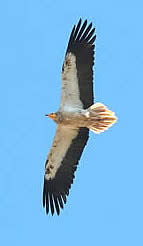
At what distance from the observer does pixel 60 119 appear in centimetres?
1519

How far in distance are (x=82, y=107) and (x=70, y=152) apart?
0.98 m

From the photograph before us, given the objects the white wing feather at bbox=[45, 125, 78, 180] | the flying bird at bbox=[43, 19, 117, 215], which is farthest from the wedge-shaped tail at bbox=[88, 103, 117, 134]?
the white wing feather at bbox=[45, 125, 78, 180]

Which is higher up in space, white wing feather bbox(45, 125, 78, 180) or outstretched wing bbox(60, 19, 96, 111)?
outstretched wing bbox(60, 19, 96, 111)

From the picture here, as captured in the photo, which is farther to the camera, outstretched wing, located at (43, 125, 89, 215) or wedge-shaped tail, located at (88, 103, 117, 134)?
outstretched wing, located at (43, 125, 89, 215)

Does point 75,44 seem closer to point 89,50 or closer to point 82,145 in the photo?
point 89,50

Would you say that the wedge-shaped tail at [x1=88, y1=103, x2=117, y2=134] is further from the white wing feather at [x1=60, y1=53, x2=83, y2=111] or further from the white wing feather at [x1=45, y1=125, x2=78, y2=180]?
the white wing feather at [x1=45, y1=125, x2=78, y2=180]

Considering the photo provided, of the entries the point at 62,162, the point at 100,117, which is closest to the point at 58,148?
the point at 62,162

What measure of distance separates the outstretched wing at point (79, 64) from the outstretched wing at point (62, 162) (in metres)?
0.78

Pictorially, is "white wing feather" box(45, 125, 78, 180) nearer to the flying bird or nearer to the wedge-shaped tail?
the flying bird

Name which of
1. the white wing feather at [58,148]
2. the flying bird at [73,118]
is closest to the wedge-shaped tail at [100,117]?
the flying bird at [73,118]

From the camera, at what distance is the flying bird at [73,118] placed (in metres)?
14.9

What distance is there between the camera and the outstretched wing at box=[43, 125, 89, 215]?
15.6 metres

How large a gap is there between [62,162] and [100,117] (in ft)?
4.36

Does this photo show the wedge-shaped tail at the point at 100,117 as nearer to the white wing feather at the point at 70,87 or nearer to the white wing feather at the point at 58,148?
the white wing feather at the point at 70,87
